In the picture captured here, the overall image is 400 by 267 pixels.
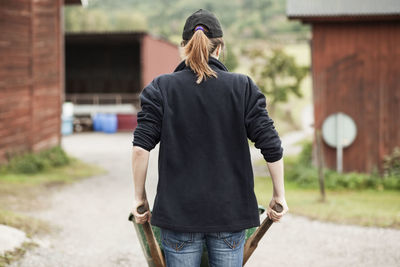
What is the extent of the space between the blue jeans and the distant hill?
66.5m

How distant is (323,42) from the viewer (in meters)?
12.5

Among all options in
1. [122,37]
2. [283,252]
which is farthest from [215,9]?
[283,252]

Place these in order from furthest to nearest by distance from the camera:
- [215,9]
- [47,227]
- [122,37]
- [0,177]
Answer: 1. [215,9]
2. [122,37]
3. [0,177]
4. [47,227]

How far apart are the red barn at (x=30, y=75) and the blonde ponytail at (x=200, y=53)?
980 cm

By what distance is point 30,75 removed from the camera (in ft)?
44.4

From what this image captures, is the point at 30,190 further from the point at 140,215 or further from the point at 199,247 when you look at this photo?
the point at 199,247

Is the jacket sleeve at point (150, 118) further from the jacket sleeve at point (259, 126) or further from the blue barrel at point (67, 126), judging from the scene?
the blue barrel at point (67, 126)

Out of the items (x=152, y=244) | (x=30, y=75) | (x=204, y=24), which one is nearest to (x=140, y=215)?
(x=152, y=244)

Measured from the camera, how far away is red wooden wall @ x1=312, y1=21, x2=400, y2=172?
40.7 ft

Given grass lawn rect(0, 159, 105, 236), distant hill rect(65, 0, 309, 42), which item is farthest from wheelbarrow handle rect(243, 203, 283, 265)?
distant hill rect(65, 0, 309, 42)

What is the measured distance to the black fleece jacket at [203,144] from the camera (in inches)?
118

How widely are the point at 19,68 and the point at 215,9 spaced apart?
91.5 meters

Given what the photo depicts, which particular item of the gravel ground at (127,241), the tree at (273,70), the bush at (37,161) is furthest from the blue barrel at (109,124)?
the gravel ground at (127,241)

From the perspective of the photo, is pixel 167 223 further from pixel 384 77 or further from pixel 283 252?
pixel 384 77
